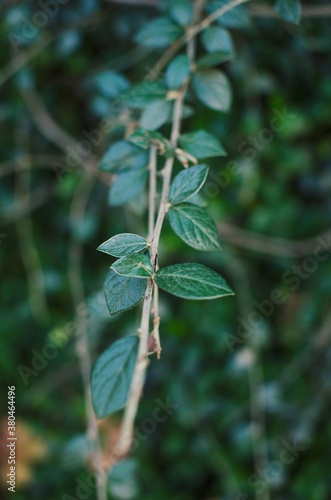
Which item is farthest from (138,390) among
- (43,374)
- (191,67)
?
(43,374)

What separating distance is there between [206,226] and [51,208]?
0.92m

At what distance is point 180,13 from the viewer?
0.73 metres

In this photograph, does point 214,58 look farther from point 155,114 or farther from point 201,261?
point 201,261

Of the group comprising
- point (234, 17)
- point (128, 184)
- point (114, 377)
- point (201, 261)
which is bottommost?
point (201, 261)

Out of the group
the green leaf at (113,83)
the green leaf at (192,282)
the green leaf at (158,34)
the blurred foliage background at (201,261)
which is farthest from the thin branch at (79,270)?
the green leaf at (192,282)

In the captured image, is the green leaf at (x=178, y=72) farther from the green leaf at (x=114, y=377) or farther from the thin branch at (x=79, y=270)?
the thin branch at (x=79, y=270)

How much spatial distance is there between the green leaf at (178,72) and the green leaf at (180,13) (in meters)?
0.11

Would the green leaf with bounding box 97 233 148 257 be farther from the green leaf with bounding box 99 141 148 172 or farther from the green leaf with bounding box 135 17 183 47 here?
the green leaf with bounding box 135 17 183 47

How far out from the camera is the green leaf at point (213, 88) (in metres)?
0.73

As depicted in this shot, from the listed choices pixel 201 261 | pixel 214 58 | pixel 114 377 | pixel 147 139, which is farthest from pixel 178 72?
pixel 201 261

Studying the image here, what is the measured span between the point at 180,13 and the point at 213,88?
134 millimetres

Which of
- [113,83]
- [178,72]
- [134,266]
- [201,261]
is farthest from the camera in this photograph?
[201,261]

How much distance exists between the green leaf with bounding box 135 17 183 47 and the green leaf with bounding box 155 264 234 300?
0.43 metres

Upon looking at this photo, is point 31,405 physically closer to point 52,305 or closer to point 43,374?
point 43,374
